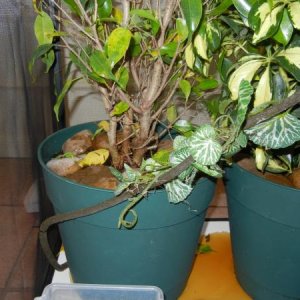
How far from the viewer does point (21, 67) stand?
0.67 m

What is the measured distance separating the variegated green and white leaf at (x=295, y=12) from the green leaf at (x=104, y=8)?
0.27 meters

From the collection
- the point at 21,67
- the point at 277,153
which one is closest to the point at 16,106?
the point at 21,67

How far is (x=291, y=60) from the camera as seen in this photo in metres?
0.52

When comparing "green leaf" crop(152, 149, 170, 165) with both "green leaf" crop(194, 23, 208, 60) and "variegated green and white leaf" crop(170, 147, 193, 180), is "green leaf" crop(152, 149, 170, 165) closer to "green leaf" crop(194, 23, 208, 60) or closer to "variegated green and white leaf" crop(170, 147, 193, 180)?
"variegated green and white leaf" crop(170, 147, 193, 180)

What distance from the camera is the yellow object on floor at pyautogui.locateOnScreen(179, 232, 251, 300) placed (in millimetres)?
798

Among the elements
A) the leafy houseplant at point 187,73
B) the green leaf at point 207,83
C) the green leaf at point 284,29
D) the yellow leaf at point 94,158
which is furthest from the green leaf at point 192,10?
the yellow leaf at point 94,158

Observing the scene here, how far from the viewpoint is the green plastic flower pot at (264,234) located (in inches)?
24.7

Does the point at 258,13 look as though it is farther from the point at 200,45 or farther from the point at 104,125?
the point at 104,125

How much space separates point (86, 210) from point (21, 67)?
28 cm

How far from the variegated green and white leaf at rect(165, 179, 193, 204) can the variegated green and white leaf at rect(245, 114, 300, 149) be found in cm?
12

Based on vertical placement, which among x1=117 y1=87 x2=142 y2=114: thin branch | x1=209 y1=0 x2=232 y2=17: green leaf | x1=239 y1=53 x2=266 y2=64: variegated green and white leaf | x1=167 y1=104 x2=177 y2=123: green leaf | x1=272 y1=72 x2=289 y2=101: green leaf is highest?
x1=209 y1=0 x2=232 y2=17: green leaf

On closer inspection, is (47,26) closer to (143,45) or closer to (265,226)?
(143,45)

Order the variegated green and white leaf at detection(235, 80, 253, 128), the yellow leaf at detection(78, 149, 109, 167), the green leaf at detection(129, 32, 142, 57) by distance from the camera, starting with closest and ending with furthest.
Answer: the variegated green and white leaf at detection(235, 80, 253, 128), the green leaf at detection(129, 32, 142, 57), the yellow leaf at detection(78, 149, 109, 167)

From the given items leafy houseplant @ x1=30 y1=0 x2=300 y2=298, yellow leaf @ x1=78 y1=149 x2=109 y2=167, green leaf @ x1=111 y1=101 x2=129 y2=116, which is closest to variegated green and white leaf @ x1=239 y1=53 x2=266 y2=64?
leafy houseplant @ x1=30 y1=0 x2=300 y2=298
